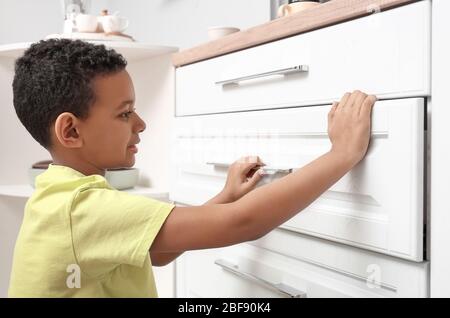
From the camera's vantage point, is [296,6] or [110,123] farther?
[296,6]

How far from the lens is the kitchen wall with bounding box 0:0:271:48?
157 cm

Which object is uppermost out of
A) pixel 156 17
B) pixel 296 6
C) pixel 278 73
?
pixel 156 17

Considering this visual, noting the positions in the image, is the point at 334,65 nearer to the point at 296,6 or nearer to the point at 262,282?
the point at 296,6

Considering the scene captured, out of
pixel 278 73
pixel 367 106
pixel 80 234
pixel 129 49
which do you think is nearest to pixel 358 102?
pixel 367 106

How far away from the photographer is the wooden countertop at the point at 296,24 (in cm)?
68

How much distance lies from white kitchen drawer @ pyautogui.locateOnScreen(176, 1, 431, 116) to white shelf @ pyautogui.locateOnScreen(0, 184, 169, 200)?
0.50 meters

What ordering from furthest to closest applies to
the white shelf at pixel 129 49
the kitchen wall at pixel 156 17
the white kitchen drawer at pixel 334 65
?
the kitchen wall at pixel 156 17 → the white shelf at pixel 129 49 → the white kitchen drawer at pixel 334 65

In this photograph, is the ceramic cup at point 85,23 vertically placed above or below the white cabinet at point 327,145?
above

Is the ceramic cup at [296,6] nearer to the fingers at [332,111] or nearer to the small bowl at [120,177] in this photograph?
the fingers at [332,111]

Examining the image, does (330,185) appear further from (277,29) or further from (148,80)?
(148,80)

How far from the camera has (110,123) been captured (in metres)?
0.79

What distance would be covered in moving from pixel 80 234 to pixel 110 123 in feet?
0.60

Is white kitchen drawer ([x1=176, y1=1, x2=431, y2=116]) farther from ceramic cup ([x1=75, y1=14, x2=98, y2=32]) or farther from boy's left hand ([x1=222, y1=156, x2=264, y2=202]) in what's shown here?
ceramic cup ([x1=75, y1=14, x2=98, y2=32])

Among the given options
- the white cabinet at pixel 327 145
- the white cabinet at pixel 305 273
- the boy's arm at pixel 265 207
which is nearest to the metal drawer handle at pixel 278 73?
the white cabinet at pixel 327 145
